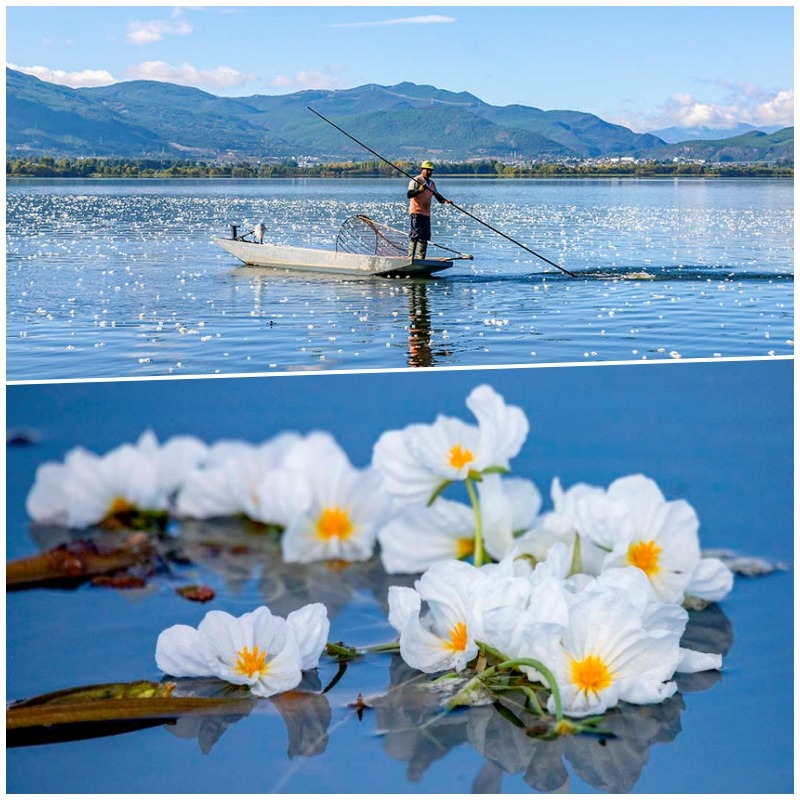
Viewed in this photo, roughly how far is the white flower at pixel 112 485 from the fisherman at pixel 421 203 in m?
4.26

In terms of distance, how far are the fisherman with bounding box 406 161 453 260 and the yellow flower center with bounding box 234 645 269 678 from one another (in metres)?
4.38

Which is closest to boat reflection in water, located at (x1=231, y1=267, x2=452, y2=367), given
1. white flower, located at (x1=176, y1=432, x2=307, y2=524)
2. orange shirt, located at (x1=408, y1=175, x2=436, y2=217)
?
orange shirt, located at (x1=408, y1=175, x2=436, y2=217)

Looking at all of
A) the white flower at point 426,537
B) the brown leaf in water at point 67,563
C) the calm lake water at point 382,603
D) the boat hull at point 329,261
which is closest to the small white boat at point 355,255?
the boat hull at point 329,261

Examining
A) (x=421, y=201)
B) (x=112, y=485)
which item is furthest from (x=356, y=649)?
(x=421, y=201)

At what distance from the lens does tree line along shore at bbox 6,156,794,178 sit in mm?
6250

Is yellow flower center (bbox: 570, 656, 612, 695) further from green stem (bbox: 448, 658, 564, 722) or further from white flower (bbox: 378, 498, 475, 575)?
white flower (bbox: 378, 498, 475, 575)

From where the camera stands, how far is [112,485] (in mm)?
988

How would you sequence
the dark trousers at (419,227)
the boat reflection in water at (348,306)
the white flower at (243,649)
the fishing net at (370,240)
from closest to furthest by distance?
the white flower at (243,649), the boat reflection in water at (348,306), the dark trousers at (419,227), the fishing net at (370,240)

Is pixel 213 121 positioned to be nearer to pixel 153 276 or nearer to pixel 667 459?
pixel 153 276

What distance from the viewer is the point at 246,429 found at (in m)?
1.20

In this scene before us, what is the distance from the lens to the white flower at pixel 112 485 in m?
0.98

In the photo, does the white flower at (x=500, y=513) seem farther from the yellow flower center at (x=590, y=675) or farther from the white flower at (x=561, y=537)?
the yellow flower center at (x=590, y=675)

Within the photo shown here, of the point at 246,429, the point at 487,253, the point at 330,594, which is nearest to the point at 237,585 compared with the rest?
the point at 330,594

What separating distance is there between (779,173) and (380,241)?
3.14 metres
